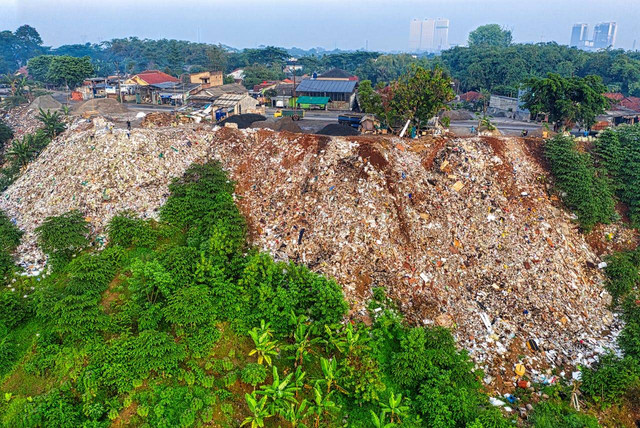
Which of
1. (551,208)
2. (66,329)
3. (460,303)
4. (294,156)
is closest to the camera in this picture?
(66,329)

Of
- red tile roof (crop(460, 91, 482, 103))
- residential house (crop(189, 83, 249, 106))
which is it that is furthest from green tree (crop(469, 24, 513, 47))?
residential house (crop(189, 83, 249, 106))

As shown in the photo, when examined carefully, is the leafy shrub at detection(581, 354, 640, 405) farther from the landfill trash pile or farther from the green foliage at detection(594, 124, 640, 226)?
the green foliage at detection(594, 124, 640, 226)

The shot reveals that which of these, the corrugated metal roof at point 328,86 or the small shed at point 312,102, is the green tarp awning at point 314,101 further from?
the corrugated metal roof at point 328,86

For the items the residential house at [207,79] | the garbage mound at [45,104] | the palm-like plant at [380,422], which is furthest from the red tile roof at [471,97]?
the palm-like plant at [380,422]

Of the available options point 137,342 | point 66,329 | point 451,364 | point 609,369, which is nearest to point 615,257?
point 609,369

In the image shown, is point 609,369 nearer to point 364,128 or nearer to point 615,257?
point 615,257

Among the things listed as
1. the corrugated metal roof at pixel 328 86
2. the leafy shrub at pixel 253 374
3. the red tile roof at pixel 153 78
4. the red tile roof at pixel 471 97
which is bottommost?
the leafy shrub at pixel 253 374
